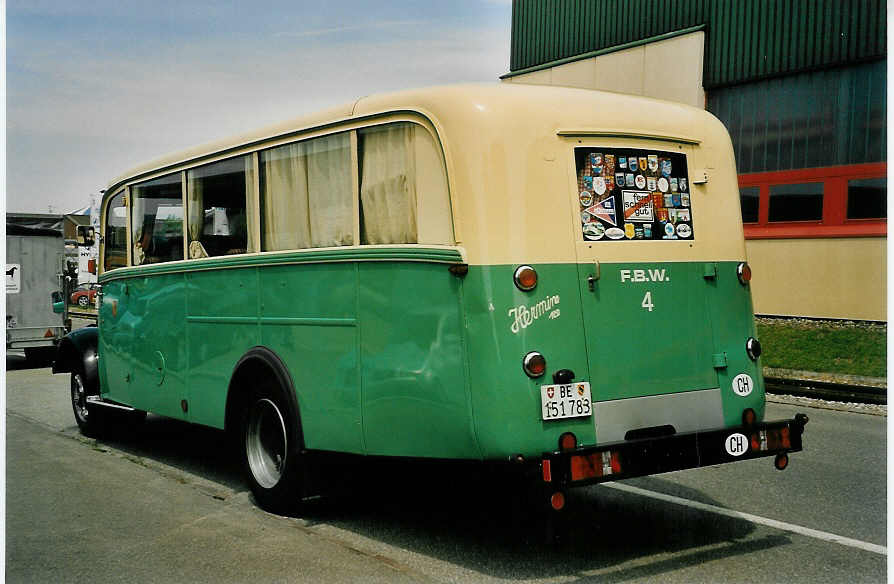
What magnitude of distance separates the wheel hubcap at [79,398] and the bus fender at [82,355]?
0.12m

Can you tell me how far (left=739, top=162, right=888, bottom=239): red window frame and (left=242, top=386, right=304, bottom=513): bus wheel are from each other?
10.8 metres

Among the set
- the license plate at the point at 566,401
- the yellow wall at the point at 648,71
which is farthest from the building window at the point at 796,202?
the license plate at the point at 566,401

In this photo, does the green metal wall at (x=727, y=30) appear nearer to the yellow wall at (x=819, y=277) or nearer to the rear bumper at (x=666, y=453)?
the yellow wall at (x=819, y=277)

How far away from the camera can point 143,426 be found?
35.9 feet

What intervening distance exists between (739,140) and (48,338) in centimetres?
1283

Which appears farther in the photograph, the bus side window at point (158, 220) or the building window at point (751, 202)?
the building window at point (751, 202)

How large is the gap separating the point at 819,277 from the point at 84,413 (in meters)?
12.4

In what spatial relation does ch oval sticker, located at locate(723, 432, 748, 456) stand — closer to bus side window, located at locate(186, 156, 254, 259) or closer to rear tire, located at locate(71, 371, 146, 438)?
bus side window, located at locate(186, 156, 254, 259)

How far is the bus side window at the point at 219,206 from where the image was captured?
7.24 m

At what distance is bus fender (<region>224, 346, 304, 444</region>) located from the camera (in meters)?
6.54

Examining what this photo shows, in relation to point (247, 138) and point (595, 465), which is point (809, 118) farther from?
point (595, 465)

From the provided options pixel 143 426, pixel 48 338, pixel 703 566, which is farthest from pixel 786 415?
pixel 48 338

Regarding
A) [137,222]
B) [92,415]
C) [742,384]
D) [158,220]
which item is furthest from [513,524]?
[92,415]

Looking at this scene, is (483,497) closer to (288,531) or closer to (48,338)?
(288,531)
